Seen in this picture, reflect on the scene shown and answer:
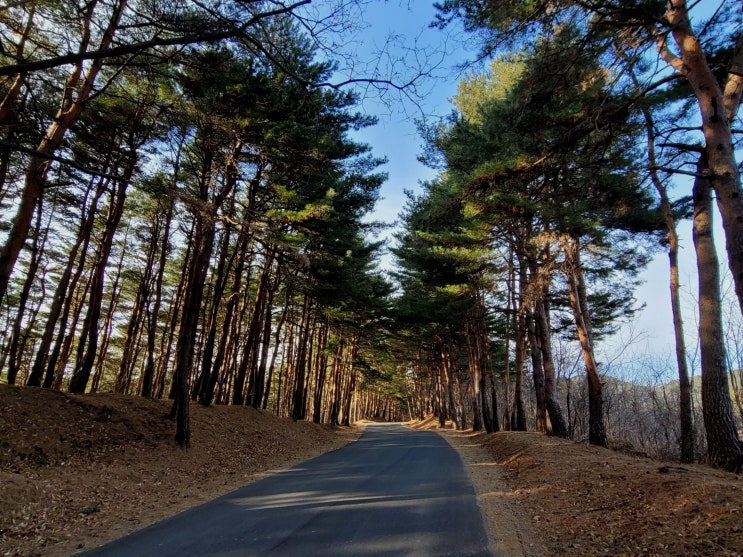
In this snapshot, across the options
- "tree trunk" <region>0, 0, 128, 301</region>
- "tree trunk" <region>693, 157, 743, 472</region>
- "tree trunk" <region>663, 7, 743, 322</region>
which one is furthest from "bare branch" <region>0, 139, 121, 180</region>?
"tree trunk" <region>693, 157, 743, 472</region>

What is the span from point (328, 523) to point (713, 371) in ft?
20.4

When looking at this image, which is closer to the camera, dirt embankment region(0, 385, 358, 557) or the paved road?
the paved road

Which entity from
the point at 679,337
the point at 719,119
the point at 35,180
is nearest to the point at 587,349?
the point at 679,337

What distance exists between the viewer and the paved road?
4422 millimetres

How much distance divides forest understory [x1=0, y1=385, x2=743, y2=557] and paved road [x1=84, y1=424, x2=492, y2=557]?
1.41ft

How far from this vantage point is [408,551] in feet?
14.3

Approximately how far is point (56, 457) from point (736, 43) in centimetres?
1387

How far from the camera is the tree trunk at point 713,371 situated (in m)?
6.31

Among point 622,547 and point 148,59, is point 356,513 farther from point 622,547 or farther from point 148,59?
point 148,59

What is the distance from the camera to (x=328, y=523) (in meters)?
5.30

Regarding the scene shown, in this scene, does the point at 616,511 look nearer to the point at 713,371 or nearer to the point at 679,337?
the point at 713,371

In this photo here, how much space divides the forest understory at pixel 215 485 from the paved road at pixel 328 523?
1.41 ft

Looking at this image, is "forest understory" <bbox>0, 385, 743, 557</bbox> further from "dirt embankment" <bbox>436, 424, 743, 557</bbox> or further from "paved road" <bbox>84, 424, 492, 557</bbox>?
"paved road" <bbox>84, 424, 492, 557</bbox>

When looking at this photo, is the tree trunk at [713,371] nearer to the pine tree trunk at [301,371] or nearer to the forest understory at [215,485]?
the forest understory at [215,485]
